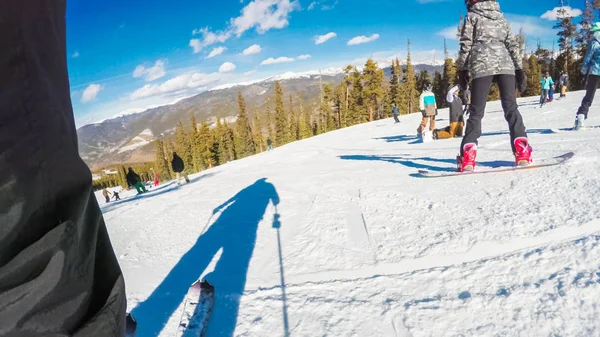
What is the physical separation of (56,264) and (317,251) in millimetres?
2186

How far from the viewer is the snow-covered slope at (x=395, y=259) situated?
5.02ft

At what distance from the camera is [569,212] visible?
88.8 inches

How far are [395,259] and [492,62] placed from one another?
2905 mm

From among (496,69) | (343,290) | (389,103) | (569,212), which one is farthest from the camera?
(389,103)

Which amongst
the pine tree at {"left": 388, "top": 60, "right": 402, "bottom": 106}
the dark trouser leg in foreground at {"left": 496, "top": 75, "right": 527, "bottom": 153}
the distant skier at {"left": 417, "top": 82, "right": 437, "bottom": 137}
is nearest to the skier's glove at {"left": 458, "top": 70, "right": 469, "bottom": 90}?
the dark trouser leg in foreground at {"left": 496, "top": 75, "right": 527, "bottom": 153}

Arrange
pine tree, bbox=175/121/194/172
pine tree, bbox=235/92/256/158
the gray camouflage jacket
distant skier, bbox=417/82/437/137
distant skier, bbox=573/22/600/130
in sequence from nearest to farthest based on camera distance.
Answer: the gray camouflage jacket
distant skier, bbox=573/22/600/130
distant skier, bbox=417/82/437/137
pine tree, bbox=235/92/256/158
pine tree, bbox=175/121/194/172

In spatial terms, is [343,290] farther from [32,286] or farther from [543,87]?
[543,87]

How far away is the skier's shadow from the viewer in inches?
77.1

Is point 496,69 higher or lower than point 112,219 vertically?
higher

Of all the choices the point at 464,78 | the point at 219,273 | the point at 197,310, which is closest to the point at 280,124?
the point at 464,78

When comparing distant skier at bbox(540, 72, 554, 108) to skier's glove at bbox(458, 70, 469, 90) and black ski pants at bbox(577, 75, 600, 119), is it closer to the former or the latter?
black ski pants at bbox(577, 75, 600, 119)

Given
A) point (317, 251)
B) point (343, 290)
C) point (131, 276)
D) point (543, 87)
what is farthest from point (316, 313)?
point (543, 87)

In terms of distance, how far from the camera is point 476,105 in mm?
3939

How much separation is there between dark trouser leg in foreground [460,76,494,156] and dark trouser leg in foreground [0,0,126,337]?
4174mm
